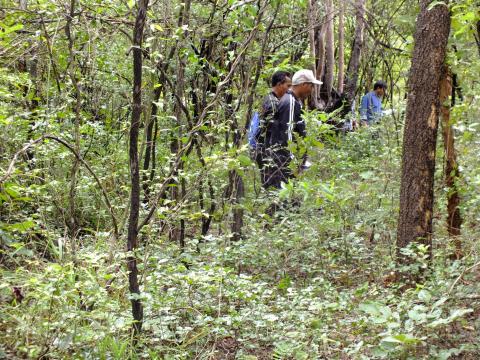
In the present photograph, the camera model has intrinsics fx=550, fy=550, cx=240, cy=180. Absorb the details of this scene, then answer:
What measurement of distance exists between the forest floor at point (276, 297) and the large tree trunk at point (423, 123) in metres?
0.31

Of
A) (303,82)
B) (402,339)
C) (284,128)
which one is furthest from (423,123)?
(303,82)

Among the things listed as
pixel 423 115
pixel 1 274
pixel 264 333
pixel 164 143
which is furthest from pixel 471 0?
pixel 164 143

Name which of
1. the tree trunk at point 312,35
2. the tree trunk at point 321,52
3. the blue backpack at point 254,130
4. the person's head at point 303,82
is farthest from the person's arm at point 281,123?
the tree trunk at point 321,52

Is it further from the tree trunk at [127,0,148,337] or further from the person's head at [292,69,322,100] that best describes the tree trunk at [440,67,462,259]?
the tree trunk at [127,0,148,337]

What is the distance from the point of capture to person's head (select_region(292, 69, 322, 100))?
6949 mm

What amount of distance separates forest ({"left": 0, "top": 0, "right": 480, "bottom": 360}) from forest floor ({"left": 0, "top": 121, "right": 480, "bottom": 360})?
0.02 meters

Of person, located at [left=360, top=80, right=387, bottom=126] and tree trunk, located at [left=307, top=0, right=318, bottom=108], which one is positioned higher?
tree trunk, located at [left=307, top=0, right=318, bottom=108]

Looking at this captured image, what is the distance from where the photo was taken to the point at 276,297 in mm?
4465

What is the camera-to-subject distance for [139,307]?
11.5 feet

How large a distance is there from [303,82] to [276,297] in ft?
11.1

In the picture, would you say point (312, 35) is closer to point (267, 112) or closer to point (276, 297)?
point (267, 112)

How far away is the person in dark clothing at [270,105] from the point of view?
258 inches

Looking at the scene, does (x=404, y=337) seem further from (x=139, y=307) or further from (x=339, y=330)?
(x=139, y=307)

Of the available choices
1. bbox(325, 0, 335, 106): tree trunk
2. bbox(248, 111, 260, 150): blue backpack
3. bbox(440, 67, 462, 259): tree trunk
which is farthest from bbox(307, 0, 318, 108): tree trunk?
bbox(440, 67, 462, 259): tree trunk
